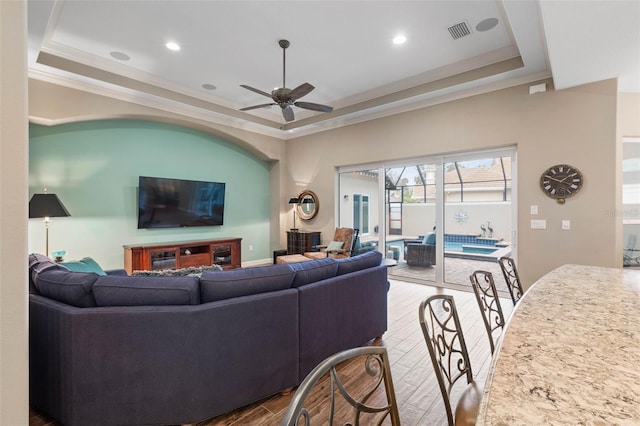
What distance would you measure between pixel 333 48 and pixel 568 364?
4000 millimetres

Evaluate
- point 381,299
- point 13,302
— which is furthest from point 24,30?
point 381,299

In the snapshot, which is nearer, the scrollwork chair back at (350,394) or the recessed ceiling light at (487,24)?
the scrollwork chair back at (350,394)

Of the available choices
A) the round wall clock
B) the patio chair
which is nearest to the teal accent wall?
the patio chair

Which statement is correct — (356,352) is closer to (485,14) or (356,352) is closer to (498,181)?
(485,14)

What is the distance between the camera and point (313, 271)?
2.34 m

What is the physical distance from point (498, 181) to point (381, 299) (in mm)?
2971

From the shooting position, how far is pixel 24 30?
3.43ft

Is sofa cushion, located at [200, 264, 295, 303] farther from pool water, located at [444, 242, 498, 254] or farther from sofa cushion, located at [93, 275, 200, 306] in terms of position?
pool water, located at [444, 242, 498, 254]

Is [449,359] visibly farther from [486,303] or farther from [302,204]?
[302,204]

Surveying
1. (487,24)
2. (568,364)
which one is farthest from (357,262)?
(487,24)

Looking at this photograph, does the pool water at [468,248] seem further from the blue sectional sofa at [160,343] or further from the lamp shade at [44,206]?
the lamp shade at [44,206]

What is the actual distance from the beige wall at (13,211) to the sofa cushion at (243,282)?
89 centimetres

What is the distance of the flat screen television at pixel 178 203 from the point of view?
520 cm

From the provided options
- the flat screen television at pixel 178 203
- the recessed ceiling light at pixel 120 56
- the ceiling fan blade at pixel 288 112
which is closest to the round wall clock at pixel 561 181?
the ceiling fan blade at pixel 288 112
